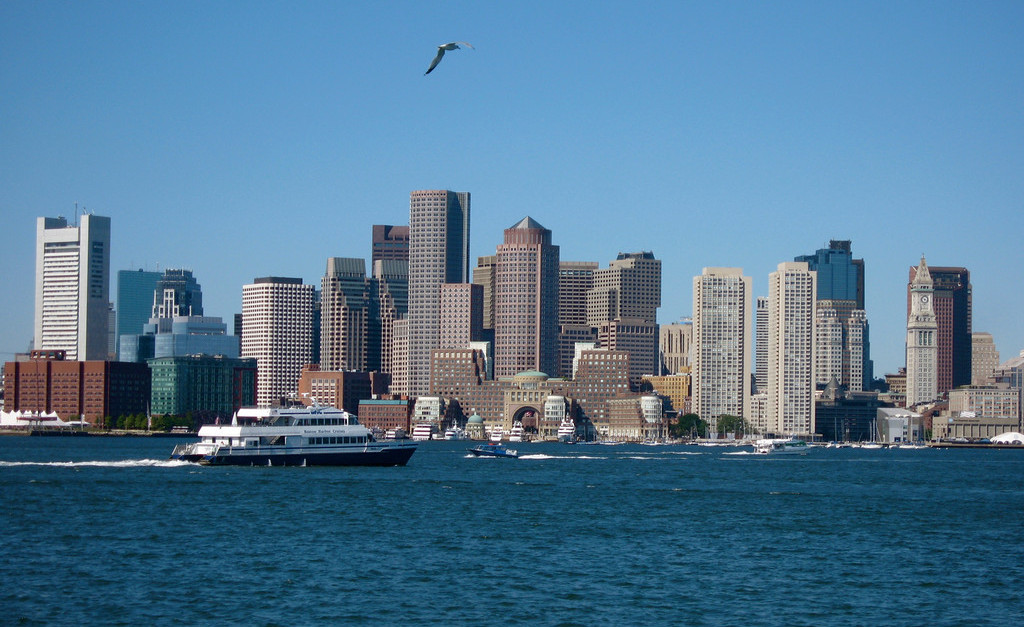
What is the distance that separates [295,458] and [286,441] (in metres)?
1.80

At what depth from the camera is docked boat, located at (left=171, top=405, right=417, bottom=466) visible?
131875 millimetres

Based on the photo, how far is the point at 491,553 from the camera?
71375mm

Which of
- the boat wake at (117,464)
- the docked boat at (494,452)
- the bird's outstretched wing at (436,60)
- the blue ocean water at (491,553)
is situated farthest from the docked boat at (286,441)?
the bird's outstretched wing at (436,60)

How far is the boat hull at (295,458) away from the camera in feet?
432

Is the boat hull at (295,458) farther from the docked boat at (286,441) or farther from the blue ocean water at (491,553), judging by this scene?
the blue ocean water at (491,553)

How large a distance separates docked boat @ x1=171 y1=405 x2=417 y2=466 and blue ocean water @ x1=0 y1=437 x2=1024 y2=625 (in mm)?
9607

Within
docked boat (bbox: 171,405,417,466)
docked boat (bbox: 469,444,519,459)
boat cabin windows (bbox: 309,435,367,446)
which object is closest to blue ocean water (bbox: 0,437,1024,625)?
docked boat (bbox: 171,405,417,466)

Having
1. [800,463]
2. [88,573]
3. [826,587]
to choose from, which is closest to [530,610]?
[826,587]

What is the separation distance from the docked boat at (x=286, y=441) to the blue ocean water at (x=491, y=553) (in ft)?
31.5

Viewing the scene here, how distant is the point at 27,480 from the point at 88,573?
57883mm

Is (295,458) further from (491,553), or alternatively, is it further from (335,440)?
(491,553)

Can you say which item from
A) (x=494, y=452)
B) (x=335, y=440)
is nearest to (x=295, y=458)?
(x=335, y=440)

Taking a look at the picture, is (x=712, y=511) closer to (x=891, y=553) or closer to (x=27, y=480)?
(x=891, y=553)

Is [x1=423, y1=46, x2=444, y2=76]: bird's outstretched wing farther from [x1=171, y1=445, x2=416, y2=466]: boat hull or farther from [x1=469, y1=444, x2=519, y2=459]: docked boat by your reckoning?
[x1=469, y1=444, x2=519, y2=459]: docked boat
